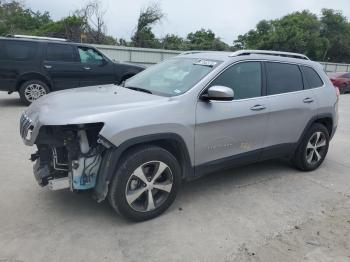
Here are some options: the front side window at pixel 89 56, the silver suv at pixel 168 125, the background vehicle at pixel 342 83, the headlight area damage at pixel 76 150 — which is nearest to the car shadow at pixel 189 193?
the silver suv at pixel 168 125

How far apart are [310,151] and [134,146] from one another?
9.96 feet

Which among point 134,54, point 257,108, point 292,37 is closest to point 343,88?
point 134,54

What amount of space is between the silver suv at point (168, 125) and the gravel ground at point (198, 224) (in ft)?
1.09

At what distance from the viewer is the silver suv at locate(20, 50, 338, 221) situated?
3.51 m

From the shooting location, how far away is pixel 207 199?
4.41 m

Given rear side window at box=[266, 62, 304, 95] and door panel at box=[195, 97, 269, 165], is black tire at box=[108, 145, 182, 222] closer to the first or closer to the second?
door panel at box=[195, 97, 269, 165]

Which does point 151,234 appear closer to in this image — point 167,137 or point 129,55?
point 167,137

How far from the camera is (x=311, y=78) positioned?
17.8 ft

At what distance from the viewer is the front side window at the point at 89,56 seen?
1047cm

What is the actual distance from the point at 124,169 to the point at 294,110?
8.65 feet

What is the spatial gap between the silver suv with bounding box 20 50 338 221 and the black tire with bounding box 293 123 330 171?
6 cm

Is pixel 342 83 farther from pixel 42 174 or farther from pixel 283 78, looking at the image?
pixel 42 174

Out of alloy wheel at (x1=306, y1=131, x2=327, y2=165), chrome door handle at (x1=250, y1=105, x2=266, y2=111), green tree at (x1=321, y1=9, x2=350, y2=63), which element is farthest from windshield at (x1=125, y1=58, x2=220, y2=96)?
green tree at (x1=321, y1=9, x2=350, y2=63)

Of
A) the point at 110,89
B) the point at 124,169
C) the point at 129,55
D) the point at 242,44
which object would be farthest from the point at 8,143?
the point at 242,44
